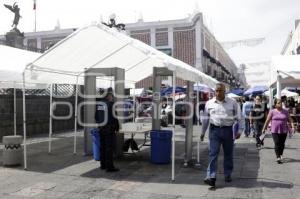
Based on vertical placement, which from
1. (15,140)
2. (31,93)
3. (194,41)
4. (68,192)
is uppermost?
(194,41)

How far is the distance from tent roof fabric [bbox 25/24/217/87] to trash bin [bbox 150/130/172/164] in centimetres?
164

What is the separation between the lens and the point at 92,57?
39.3 feet

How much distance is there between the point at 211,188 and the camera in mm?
8055

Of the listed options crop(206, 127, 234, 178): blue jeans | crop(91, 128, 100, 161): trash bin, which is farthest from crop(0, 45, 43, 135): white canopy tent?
crop(206, 127, 234, 178): blue jeans

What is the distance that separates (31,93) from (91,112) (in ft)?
27.8

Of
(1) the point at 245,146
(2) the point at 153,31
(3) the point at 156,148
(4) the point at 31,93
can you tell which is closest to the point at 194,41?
(2) the point at 153,31

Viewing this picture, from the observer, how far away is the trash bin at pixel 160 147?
1082 centimetres

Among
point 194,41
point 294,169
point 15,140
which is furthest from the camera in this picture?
point 194,41

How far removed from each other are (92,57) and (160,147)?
327cm

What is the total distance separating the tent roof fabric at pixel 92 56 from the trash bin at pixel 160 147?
1.64 metres

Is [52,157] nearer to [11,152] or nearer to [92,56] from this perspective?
[11,152]

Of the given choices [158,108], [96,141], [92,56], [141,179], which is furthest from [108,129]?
[158,108]

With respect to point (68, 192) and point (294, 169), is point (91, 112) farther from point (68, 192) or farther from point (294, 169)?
point (294, 169)

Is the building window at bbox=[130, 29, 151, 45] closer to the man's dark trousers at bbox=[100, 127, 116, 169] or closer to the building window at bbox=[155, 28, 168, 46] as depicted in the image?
the building window at bbox=[155, 28, 168, 46]
